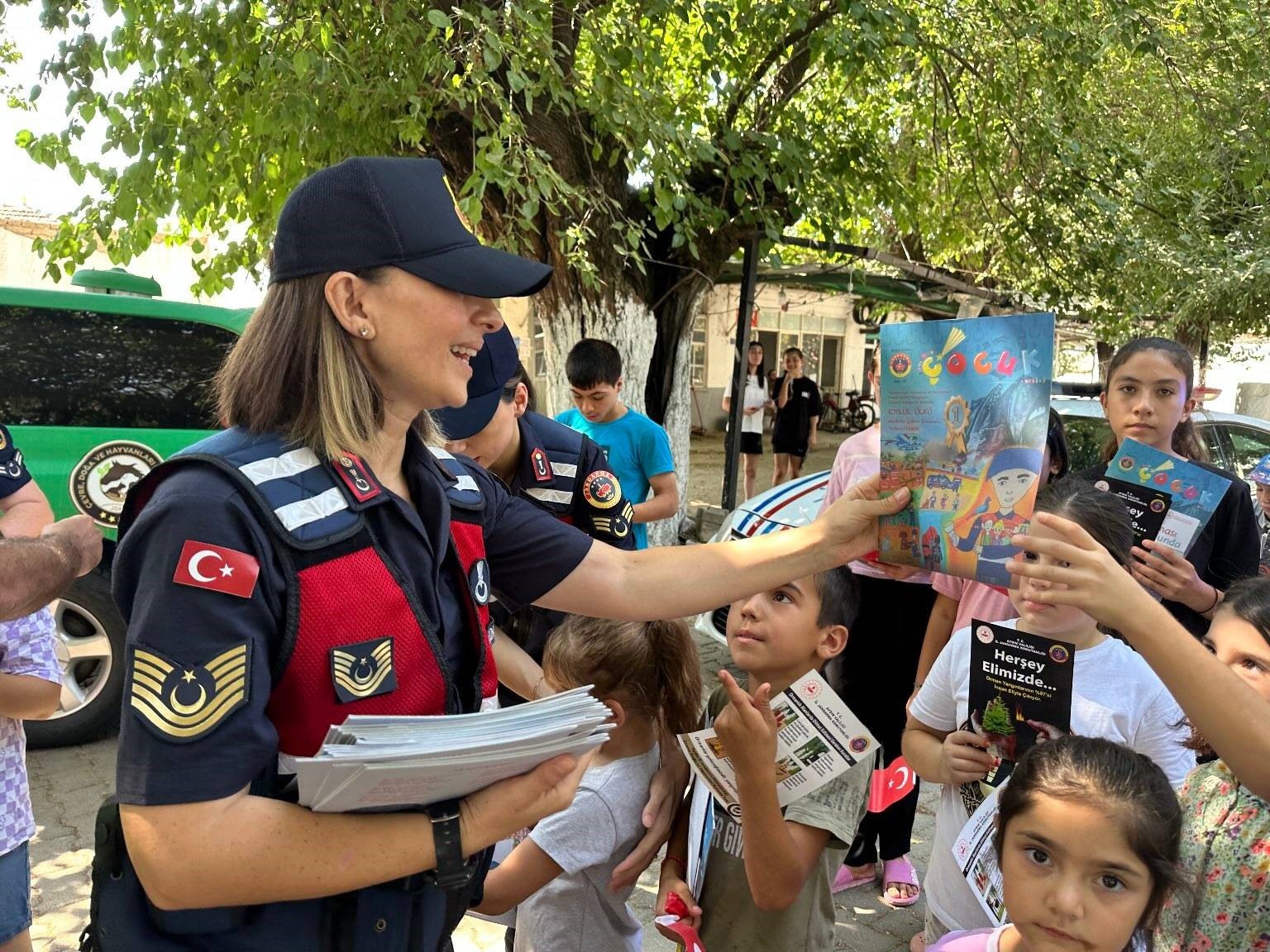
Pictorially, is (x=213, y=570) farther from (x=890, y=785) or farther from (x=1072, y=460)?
(x=1072, y=460)

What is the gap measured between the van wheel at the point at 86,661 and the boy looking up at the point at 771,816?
11.6 feet

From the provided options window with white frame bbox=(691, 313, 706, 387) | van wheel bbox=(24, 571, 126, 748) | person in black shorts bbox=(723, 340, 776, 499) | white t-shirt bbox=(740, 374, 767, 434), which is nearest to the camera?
van wheel bbox=(24, 571, 126, 748)

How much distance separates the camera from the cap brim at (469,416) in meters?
2.88

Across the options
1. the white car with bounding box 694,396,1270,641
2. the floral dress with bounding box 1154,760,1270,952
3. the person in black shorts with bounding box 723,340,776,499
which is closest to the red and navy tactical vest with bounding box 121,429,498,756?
the floral dress with bounding box 1154,760,1270,952

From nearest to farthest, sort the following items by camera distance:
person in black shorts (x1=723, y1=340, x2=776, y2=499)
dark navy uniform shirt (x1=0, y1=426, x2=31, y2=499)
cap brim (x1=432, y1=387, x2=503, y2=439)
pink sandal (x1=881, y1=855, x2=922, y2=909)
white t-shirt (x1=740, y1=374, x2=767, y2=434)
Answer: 1. dark navy uniform shirt (x1=0, y1=426, x2=31, y2=499)
2. cap brim (x1=432, y1=387, x2=503, y2=439)
3. pink sandal (x1=881, y1=855, x2=922, y2=909)
4. person in black shorts (x1=723, y1=340, x2=776, y2=499)
5. white t-shirt (x1=740, y1=374, x2=767, y2=434)

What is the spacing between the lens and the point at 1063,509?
8.05 feet

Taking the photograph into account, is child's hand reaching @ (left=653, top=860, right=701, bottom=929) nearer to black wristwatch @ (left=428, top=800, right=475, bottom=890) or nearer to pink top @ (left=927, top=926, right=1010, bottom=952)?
pink top @ (left=927, top=926, right=1010, bottom=952)

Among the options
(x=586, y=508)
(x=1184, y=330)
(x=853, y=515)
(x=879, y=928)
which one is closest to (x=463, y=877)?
(x=853, y=515)

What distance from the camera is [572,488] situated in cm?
343

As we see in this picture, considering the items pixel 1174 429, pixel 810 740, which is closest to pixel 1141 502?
pixel 1174 429

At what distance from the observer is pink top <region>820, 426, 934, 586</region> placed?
375cm

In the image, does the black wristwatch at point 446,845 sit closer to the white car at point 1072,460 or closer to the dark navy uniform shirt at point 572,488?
the dark navy uniform shirt at point 572,488

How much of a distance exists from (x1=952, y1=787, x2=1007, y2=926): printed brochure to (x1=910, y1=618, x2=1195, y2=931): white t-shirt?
22cm

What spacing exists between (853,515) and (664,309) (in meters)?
Answer: 6.26
